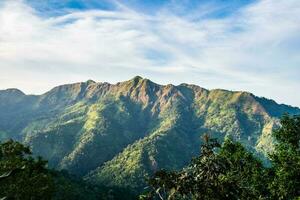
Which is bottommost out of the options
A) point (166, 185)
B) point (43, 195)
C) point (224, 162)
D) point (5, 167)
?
point (43, 195)

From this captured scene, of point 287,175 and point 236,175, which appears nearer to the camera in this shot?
point 287,175

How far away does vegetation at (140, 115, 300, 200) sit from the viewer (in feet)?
101

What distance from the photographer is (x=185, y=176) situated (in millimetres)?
30734

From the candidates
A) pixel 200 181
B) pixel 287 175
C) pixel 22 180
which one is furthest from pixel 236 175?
pixel 200 181

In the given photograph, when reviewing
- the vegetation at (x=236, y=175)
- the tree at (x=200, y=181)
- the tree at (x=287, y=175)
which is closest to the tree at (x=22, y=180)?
the vegetation at (x=236, y=175)

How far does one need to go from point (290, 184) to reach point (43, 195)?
41249 millimetres

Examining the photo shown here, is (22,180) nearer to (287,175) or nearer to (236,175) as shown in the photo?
(236,175)

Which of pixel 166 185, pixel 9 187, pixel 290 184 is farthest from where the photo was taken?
pixel 9 187

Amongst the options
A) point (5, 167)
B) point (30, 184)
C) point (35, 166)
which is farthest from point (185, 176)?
point (35, 166)

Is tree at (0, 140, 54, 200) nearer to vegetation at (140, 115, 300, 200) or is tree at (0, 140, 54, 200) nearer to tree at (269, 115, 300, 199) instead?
vegetation at (140, 115, 300, 200)

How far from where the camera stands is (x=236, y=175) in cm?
6831

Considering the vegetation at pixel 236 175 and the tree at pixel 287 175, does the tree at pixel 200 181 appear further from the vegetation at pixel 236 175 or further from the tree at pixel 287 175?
the tree at pixel 287 175

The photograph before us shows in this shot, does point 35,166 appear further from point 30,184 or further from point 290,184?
point 290,184

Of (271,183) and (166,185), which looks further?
(271,183)
